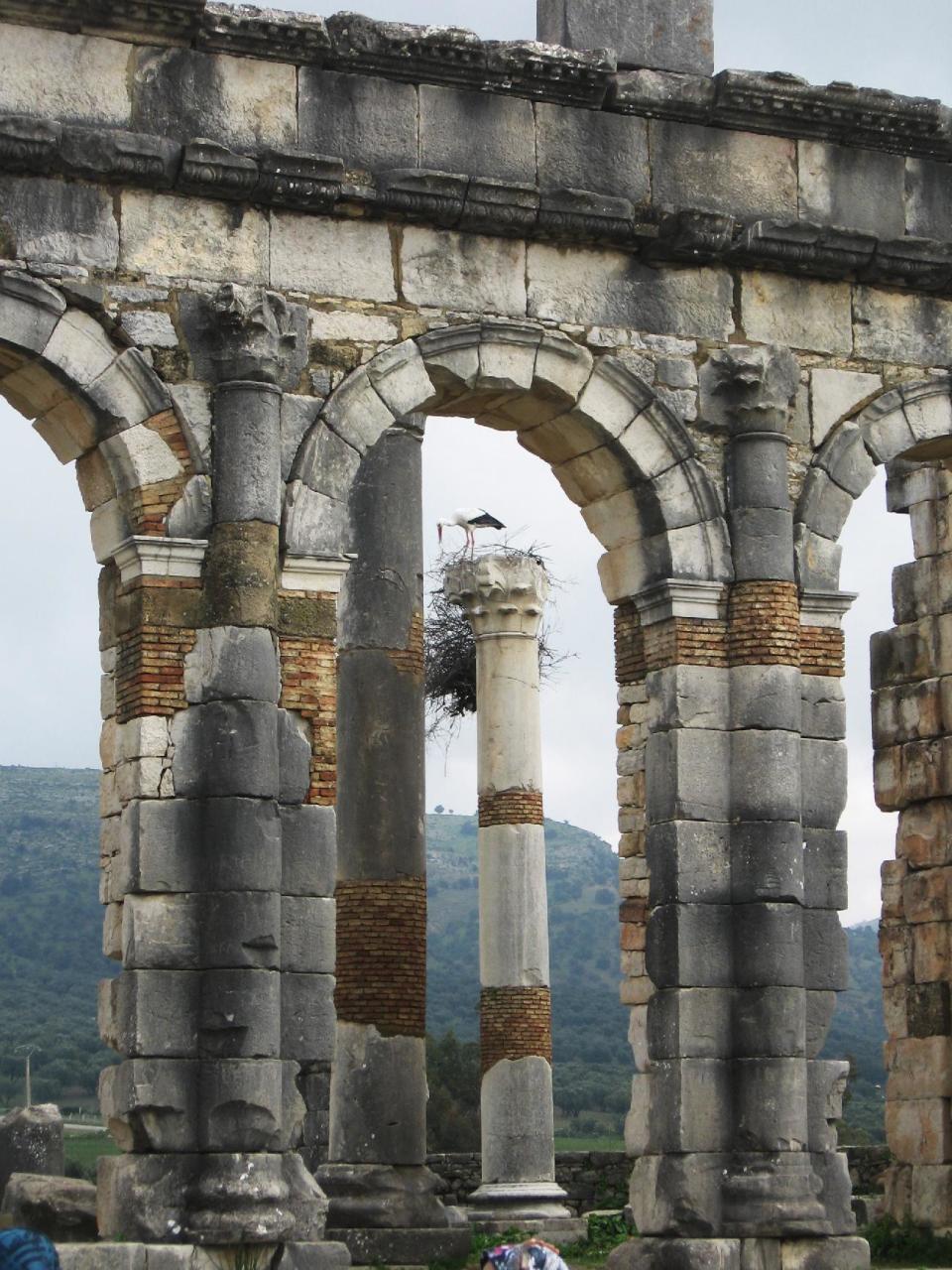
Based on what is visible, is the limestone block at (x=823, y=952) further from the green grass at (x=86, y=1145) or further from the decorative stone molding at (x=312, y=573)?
the green grass at (x=86, y=1145)

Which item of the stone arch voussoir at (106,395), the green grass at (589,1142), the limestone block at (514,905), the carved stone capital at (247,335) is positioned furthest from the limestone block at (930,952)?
the green grass at (589,1142)

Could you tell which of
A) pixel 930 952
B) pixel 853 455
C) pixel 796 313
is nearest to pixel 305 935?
pixel 853 455

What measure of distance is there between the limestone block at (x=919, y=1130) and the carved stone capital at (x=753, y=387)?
15.8 feet

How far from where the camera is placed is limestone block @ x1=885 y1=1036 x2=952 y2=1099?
1788cm

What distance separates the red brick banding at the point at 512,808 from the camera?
22.3 metres

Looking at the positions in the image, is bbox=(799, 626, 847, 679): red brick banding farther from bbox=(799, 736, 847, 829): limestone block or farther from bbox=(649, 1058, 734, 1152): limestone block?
bbox=(649, 1058, 734, 1152): limestone block

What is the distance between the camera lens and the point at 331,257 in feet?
51.2

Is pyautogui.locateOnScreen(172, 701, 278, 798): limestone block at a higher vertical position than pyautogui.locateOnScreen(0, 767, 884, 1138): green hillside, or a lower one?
lower

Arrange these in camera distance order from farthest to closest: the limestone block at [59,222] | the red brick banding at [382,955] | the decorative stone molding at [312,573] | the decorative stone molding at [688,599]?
the red brick banding at [382,955]
the decorative stone molding at [688,599]
the decorative stone molding at [312,573]
the limestone block at [59,222]

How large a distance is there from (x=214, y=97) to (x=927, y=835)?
699cm

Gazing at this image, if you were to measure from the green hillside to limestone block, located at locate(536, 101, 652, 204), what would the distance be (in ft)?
99.1

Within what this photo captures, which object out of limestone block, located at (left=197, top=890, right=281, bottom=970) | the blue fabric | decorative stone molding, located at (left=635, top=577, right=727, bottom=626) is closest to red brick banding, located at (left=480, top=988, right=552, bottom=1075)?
decorative stone molding, located at (left=635, top=577, right=727, bottom=626)

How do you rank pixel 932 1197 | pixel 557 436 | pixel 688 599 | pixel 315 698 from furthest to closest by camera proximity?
pixel 932 1197
pixel 557 436
pixel 688 599
pixel 315 698

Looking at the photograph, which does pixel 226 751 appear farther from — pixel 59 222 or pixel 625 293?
pixel 625 293
